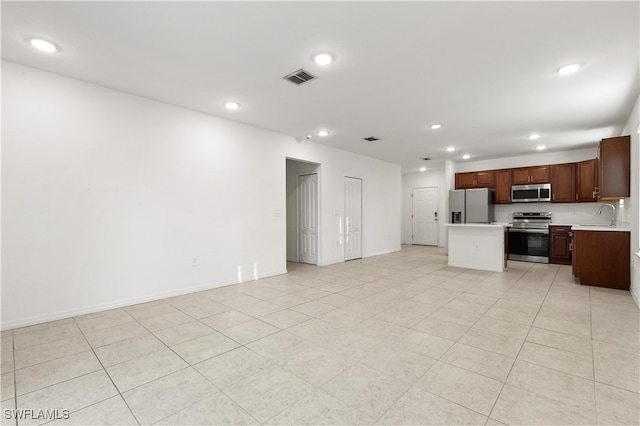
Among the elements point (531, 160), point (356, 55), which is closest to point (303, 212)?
point (356, 55)

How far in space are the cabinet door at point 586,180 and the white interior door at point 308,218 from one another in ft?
20.5

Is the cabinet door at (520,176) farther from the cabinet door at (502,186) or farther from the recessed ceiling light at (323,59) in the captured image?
the recessed ceiling light at (323,59)

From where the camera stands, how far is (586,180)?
21.9ft

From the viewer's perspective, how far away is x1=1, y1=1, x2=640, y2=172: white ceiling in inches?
89.9

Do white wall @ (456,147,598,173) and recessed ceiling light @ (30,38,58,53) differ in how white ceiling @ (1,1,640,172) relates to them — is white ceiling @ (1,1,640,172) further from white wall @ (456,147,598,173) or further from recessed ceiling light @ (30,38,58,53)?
white wall @ (456,147,598,173)

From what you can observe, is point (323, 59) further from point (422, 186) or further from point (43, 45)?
point (422, 186)

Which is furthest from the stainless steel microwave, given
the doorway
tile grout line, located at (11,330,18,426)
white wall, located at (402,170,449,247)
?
tile grout line, located at (11,330,18,426)

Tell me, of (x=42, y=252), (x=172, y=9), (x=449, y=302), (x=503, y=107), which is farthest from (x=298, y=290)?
(x=503, y=107)

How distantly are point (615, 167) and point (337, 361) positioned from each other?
540 cm

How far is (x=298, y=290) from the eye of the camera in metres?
4.58

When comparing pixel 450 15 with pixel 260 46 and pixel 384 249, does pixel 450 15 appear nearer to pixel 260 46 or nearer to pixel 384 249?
pixel 260 46

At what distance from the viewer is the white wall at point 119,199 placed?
3.14m

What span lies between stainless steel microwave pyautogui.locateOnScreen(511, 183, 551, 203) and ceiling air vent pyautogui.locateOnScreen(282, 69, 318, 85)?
6939 mm

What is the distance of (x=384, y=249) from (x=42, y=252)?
7.51m
